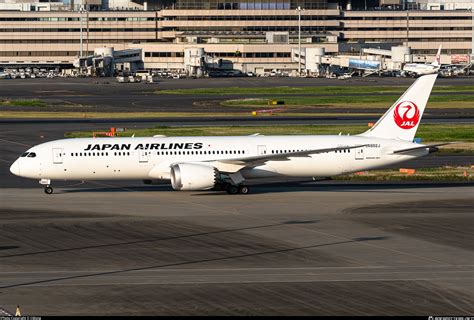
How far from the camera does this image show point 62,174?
64.9m

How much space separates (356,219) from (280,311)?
2070cm

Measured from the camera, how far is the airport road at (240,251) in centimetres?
3731

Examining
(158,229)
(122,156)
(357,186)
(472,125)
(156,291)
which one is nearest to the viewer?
(156,291)

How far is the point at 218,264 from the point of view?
4403 cm

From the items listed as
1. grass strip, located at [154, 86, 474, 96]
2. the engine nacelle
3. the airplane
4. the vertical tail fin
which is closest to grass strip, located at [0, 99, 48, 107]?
grass strip, located at [154, 86, 474, 96]

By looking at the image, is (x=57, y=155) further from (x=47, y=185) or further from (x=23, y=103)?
(x=23, y=103)

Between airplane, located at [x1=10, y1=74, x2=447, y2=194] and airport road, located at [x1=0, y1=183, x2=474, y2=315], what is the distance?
1453 millimetres

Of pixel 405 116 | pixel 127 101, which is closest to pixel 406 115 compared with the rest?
pixel 405 116

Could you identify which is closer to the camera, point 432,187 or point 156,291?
point 156,291

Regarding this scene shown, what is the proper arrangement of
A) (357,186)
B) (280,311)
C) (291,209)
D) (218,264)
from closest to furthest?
(280,311) → (218,264) → (291,209) → (357,186)

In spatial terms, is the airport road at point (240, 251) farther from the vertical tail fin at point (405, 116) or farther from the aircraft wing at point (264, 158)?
the vertical tail fin at point (405, 116)

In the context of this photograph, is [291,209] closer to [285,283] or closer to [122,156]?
[122,156]

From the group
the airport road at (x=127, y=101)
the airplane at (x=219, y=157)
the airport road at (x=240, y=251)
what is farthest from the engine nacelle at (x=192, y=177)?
the airport road at (x=127, y=101)

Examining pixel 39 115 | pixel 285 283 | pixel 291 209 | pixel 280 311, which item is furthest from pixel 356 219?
pixel 39 115
